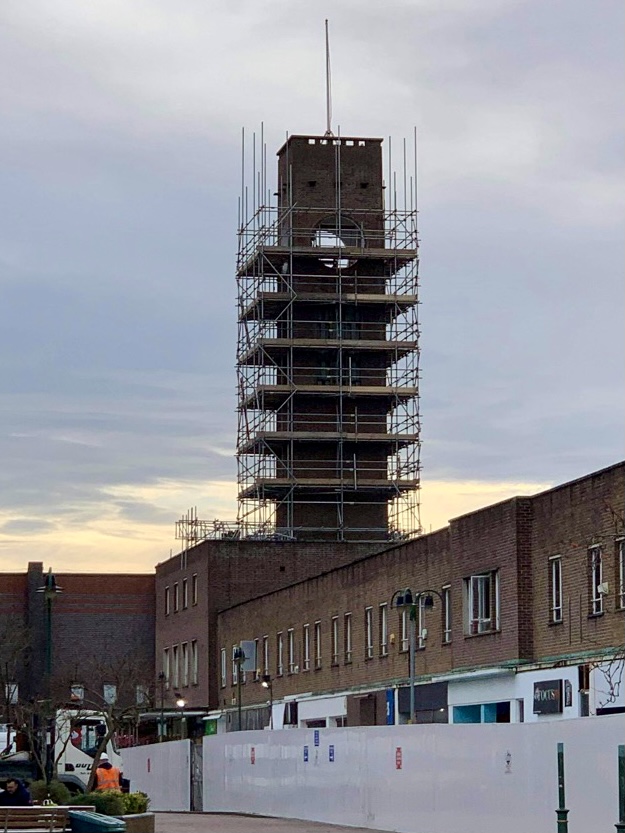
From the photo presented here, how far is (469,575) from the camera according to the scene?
1905 inches

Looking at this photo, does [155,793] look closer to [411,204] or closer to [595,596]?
[595,596]

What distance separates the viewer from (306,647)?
222ft

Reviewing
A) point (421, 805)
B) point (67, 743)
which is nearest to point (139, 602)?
point (67, 743)

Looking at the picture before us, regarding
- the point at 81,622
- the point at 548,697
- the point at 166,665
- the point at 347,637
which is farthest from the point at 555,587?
the point at 81,622

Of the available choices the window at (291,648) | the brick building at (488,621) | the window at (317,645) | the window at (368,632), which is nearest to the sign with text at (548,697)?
the brick building at (488,621)

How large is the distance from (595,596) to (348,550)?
143 ft

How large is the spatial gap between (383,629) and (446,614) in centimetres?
679

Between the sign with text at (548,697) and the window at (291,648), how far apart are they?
25991mm

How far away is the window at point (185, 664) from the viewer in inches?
3386

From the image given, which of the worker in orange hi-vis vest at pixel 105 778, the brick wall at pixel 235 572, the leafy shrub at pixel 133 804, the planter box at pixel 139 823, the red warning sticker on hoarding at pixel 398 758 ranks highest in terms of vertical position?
the brick wall at pixel 235 572

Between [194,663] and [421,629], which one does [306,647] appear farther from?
[194,663]

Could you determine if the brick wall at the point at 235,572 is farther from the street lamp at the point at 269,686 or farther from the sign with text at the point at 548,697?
the sign with text at the point at 548,697

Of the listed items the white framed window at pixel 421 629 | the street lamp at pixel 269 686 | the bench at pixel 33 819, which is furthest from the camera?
the street lamp at pixel 269 686

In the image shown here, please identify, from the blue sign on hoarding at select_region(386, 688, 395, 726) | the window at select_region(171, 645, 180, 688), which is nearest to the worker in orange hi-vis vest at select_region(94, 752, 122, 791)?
the blue sign on hoarding at select_region(386, 688, 395, 726)
